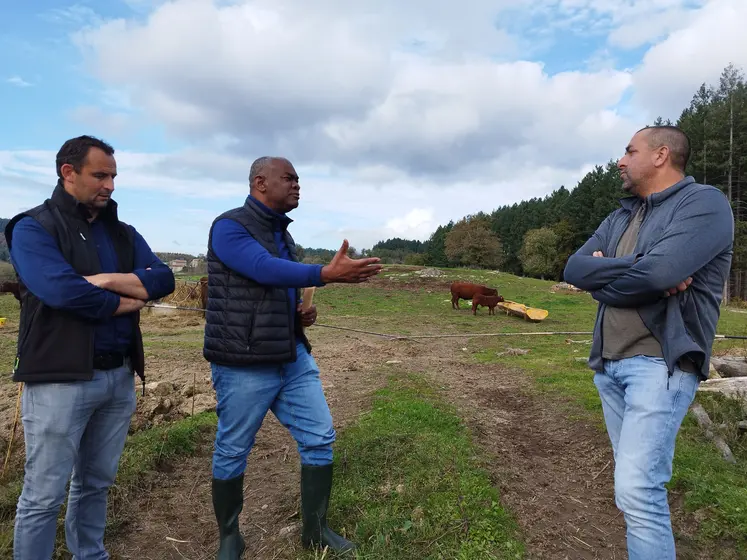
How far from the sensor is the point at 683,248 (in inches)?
89.0

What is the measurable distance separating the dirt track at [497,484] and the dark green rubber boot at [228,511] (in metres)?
0.18

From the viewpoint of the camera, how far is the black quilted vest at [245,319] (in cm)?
269

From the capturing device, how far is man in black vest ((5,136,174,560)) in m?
2.33

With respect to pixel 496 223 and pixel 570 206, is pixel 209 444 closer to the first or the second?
pixel 570 206

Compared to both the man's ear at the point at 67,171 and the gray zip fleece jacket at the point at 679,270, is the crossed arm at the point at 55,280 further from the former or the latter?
the gray zip fleece jacket at the point at 679,270

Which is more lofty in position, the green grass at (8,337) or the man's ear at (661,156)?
the man's ear at (661,156)

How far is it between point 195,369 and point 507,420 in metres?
5.03

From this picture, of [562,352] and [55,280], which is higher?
[55,280]

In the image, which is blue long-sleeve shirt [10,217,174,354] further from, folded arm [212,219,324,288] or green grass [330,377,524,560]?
green grass [330,377,524,560]

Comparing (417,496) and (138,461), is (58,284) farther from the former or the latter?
(417,496)

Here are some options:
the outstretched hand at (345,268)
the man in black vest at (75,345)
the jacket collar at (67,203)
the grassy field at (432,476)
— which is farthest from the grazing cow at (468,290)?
the jacket collar at (67,203)

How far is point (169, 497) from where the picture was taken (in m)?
3.72

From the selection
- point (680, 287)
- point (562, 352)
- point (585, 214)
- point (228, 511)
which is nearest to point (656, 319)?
point (680, 287)

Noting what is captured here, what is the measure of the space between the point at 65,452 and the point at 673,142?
11.0 ft
